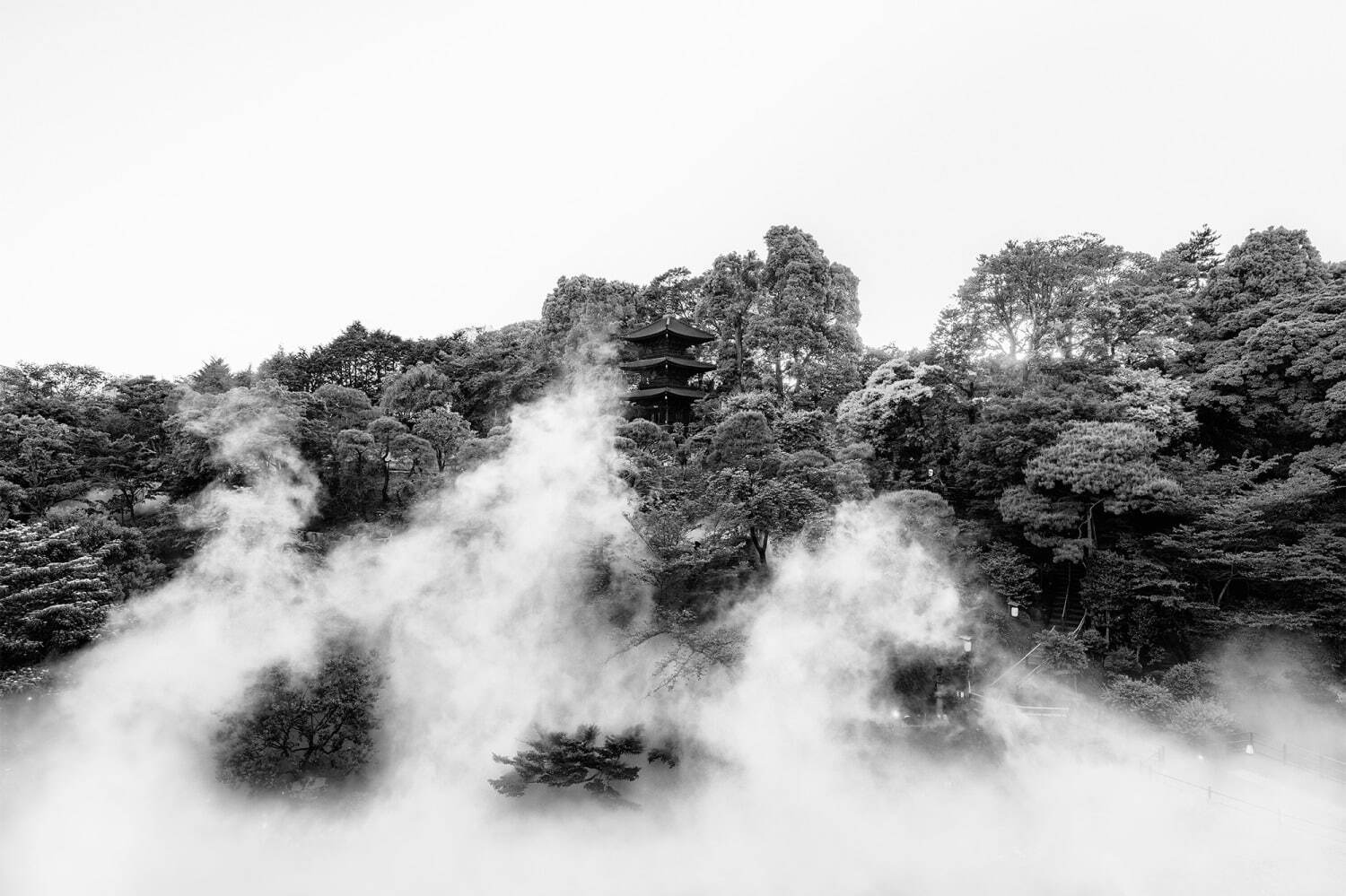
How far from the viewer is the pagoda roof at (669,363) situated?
1093 inches

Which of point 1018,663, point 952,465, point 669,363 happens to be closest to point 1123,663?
point 1018,663

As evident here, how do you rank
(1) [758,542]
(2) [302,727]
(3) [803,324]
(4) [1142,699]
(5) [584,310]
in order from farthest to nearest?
(5) [584,310]
(3) [803,324]
(1) [758,542]
(4) [1142,699]
(2) [302,727]

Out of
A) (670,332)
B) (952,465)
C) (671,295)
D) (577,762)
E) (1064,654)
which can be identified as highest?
(671,295)

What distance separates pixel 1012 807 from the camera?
1505cm

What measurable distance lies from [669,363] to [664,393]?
1328 millimetres

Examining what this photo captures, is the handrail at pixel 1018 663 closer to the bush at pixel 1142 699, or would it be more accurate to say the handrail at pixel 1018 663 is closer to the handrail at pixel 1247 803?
the bush at pixel 1142 699

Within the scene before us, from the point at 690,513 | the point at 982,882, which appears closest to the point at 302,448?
the point at 690,513

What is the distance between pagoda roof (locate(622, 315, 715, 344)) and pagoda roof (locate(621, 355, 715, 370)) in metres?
0.90

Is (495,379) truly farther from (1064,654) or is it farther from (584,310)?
(1064,654)

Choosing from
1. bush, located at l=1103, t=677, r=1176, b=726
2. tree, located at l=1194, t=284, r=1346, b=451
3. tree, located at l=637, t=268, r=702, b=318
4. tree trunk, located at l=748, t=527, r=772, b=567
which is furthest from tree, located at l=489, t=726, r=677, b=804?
tree, located at l=637, t=268, r=702, b=318

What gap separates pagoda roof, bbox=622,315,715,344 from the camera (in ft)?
92.9

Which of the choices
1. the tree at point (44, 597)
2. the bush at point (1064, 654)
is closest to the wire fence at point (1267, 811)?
the bush at point (1064, 654)

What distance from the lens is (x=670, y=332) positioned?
92.6 feet

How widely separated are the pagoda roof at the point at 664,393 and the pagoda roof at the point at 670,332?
225 cm
